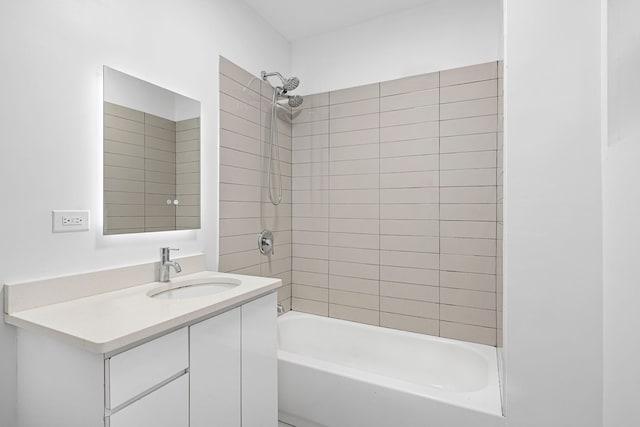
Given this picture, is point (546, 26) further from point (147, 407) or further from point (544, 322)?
point (147, 407)

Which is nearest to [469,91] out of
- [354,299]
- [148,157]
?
[354,299]

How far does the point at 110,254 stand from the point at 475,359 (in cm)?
209

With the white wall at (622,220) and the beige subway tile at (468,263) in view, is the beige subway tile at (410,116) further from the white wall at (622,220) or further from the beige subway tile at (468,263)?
the white wall at (622,220)

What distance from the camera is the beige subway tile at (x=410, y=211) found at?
2.19m

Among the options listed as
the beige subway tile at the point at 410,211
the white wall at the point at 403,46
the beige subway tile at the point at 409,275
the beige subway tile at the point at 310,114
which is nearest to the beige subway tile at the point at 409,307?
the beige subway tile at the point at 409,275

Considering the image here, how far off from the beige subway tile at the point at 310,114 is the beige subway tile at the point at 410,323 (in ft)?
5.32

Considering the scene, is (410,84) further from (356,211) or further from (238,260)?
(238,260)

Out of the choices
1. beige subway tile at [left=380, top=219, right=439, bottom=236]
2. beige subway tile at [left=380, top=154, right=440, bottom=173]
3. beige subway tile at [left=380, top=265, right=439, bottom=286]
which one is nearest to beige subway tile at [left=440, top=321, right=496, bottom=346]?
beige subway tile at [left=380, top=265, right=439, bottom=286]

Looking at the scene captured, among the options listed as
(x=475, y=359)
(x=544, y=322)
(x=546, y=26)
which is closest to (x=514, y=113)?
(x=546, y=26)

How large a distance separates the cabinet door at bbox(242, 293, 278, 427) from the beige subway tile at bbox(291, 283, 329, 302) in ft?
3.43

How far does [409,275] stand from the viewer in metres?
2.28

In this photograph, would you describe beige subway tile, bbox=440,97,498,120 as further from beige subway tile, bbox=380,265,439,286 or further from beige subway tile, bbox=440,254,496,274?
beige subway tile, bbox=380,265,439,286

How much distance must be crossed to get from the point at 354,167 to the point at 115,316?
1836mm

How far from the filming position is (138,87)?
59.8 inches
